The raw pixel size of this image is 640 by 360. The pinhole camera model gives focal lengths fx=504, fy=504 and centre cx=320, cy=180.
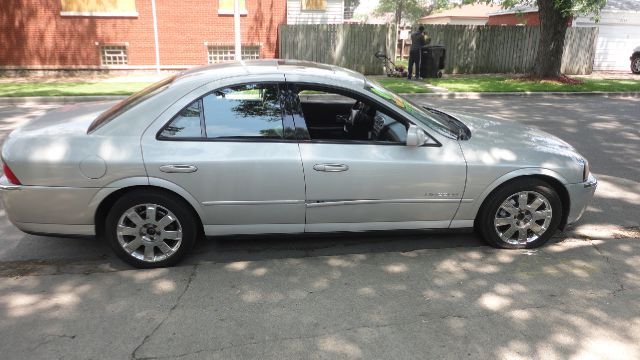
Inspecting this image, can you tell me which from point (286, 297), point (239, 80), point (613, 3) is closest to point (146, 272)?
point (286, 297)

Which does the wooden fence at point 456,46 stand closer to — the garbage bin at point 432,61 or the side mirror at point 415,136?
the garbage bin at point 432,61

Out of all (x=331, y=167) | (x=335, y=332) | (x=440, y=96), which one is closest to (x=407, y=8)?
(x=440, y=96)

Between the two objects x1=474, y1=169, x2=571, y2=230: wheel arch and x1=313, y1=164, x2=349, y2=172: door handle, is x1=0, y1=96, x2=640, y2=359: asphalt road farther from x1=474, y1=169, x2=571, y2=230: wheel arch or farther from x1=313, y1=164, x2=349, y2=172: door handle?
x1=313, y1=164, x2=349, y2=172: door handle

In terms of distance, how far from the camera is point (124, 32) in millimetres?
18094

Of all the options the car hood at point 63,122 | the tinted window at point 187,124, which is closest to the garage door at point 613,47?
the tinted window at point 187,124

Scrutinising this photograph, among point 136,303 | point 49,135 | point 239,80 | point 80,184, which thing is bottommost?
point 136,303

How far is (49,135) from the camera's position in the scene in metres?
3.73

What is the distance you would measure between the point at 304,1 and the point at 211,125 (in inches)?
671

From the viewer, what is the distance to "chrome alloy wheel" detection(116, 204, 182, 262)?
375cm

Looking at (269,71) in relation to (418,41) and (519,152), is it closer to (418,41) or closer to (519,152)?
(519,152)

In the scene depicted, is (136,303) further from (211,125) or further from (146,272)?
(211,125)

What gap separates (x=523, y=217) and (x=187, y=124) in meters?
2.82

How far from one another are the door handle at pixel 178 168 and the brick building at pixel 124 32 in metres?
16.0

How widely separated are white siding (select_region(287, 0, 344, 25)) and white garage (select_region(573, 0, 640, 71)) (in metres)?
11.5
